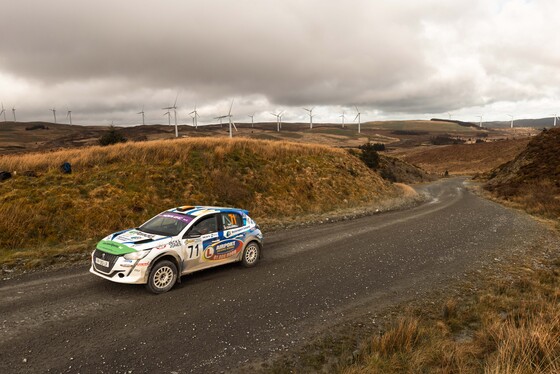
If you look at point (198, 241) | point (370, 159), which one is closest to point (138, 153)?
point (198, 241)

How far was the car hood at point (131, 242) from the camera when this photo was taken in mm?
8781

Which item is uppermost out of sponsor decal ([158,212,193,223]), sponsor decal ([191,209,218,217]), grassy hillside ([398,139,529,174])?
sponsor decal ([191,209,218,217])

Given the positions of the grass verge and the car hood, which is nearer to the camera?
the grass verge

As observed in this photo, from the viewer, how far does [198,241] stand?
390 inches

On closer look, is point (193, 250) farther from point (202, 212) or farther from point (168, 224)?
point (202, 212)

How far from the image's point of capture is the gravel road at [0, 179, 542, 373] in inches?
246

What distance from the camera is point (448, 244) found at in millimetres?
14750

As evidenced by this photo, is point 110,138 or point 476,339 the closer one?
point 476,339

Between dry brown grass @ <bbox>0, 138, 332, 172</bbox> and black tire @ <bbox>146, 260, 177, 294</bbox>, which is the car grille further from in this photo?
dry brown grass @ <bbox>0, 138, 332, 172</bbox>

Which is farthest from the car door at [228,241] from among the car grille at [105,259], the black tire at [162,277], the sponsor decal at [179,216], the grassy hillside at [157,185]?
the grassy hillside at [157,185]

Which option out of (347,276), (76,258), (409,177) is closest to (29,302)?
(76,258)

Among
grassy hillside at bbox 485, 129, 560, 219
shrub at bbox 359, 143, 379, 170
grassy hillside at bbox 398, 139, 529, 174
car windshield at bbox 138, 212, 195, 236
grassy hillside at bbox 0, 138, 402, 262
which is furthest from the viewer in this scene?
grassy hillside at bbox 398, 139, 529, 174

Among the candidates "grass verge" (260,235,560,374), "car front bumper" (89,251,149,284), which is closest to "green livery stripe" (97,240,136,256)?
"car front bumper" (89,251,149,284)

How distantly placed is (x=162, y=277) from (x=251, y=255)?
3239 mm
